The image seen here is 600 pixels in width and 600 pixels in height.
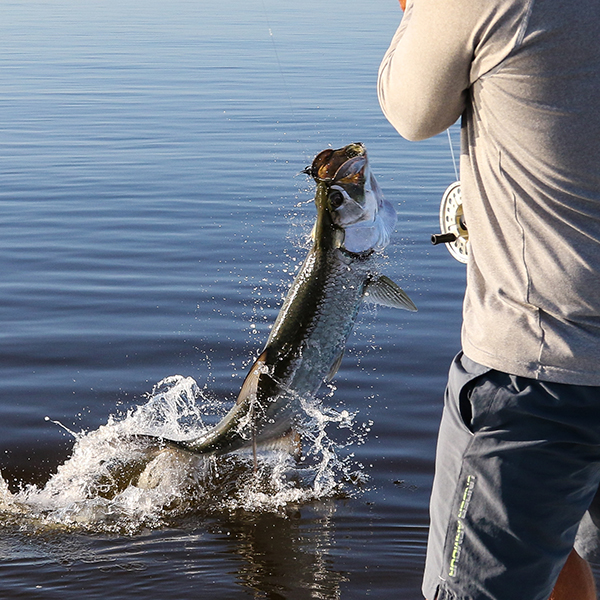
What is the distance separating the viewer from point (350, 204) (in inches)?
120

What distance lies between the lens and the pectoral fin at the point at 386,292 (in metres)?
3.23

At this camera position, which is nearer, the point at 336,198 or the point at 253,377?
the point at 336,198

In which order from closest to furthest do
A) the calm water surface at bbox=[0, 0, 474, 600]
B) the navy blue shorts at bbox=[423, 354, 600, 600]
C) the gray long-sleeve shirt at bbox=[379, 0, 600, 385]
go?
1. the gray long-sleeve shirt at bbox=[379, 0, 600, 385]
2. the navy blue shorts at bbox=[423, 354, 600, 600]
3. the calm water surface at bbox=[0, 0, 474, 600]

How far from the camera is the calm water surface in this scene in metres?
4.07

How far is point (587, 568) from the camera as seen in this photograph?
280 cm

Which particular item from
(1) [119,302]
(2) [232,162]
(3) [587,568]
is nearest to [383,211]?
(3) [587,568]

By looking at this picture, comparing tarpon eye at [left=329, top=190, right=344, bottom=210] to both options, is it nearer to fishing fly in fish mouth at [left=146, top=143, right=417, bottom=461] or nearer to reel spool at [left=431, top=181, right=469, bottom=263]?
fishing fly in fish mouth at [left=146, top=143, right=417, bottom=461]

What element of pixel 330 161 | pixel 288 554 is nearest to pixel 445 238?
pixel 330 161

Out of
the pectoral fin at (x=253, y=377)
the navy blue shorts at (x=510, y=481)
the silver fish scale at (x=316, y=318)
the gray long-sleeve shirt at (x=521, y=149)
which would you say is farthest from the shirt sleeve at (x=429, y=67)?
the pectoral fin at (x=253, y=377)

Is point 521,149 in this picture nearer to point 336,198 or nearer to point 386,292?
point 336,198

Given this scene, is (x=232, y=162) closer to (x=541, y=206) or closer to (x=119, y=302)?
(x=119, y=302)

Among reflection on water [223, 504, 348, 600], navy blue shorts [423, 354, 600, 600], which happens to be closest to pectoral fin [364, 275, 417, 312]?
navy blue shorts [423, 354, 600, 600]

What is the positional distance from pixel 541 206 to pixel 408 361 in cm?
441

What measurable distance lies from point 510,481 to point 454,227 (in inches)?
45.4
